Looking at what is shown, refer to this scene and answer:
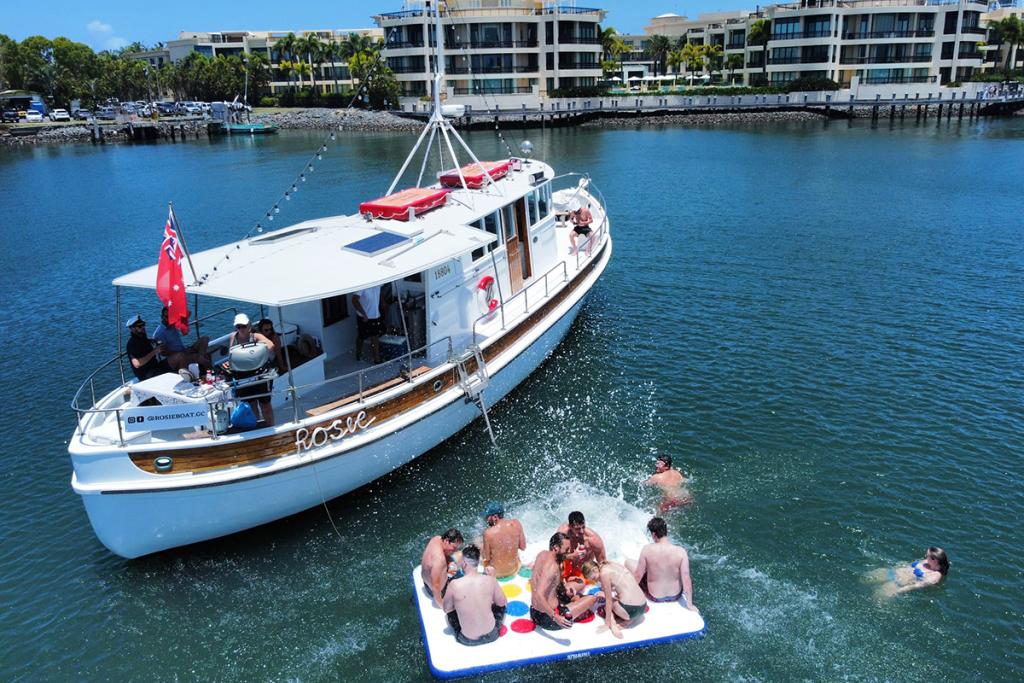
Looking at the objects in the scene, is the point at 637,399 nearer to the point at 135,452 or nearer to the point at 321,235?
the point at 321,235

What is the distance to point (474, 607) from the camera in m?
8.37

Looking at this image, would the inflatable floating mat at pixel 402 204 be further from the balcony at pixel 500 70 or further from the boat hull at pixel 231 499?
the balcony at pixel 500 70

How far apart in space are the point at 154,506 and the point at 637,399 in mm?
9371

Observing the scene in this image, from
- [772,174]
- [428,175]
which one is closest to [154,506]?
[428,175]

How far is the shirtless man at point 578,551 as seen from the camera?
9305 millimetres

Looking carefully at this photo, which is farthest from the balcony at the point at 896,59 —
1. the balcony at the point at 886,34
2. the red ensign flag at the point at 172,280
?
the red ensign flag at the point at 172,280

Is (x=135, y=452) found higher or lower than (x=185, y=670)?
higher

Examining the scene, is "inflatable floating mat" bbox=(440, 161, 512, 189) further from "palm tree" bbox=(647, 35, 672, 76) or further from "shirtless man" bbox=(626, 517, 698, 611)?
"palm tree" bbox=(647, 35, 672, 76)

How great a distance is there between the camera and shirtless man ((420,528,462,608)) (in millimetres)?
9117

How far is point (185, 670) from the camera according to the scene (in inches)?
360

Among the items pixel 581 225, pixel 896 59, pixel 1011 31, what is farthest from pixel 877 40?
pixel 581 225

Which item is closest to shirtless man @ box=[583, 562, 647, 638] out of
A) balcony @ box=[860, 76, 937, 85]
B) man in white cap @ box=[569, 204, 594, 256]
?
man in white cap @ box=[569, 204, 594, 256]

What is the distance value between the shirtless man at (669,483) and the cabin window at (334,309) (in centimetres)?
607

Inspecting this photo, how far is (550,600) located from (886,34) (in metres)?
88.8
